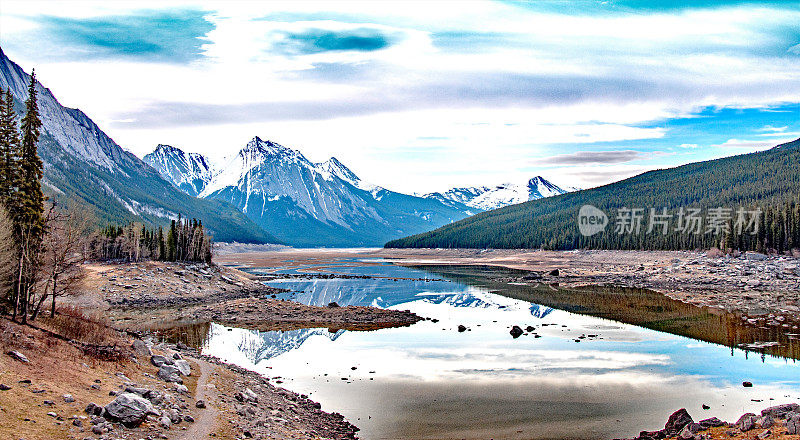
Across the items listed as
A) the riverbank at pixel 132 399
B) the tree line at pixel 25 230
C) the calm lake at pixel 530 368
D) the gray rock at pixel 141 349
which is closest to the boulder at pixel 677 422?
the calm lake at pixel 530 368

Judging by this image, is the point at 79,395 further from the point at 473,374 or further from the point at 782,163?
the point at 782,163

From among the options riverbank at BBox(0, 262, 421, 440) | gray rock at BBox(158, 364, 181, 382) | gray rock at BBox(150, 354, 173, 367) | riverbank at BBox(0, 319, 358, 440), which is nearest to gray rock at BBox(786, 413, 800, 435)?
riverbank at BBox(0, 319, 358, 440)

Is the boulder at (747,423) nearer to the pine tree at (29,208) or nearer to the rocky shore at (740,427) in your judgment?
the rocky shore at (740,427)

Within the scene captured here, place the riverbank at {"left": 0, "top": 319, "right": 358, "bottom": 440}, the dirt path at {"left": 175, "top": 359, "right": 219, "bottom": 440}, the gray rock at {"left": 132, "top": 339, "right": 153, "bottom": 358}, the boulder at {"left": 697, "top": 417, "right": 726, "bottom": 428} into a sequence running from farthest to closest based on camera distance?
the gray rock at {"left": 132, "top": 339, "right": 153, "bottom": 358} → the boulder at {"left": 697, "top": 417, "right": 726, "bottom": 428} → the dirt path at {"left": 175, "top": 359, "right": 219, "bottom": 440} → the riverbank at {"left": 0, "top": 319, "right": 358, "bottom": 440}

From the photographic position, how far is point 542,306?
69.0m

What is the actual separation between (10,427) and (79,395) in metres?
3.98

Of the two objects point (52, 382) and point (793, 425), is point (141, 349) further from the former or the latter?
point (793, 425)

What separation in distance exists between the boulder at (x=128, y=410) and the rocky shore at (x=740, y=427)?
19742 mm

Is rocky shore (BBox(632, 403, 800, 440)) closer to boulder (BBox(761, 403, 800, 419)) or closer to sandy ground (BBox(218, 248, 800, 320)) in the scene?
boulder (BBox(761, 403, 800, 419))

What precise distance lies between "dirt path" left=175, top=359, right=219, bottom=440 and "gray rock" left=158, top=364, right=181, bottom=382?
1.12 metres

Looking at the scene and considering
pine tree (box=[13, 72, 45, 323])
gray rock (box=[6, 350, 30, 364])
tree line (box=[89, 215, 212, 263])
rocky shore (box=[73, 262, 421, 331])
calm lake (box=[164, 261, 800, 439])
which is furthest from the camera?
tree line (box=[89, 215, 212, 263])

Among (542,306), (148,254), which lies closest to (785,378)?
(542,306)

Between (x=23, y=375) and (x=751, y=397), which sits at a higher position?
(x=23, y=375)

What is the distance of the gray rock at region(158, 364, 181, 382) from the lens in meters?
26.0
